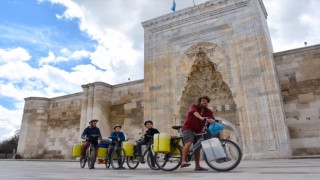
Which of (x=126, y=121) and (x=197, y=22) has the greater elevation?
(x=197, y=22)

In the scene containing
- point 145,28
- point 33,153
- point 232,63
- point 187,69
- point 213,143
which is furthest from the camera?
point 33,153

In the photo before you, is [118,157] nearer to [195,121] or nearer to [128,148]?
[128,148]

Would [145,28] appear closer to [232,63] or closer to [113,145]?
[232,63]

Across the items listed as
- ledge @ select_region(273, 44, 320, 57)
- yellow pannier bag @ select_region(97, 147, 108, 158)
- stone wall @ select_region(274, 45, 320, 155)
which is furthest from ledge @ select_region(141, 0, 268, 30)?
yellow pannier bag @ select_region(97, 147, 108, 158)

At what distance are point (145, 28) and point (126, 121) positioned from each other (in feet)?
16.9

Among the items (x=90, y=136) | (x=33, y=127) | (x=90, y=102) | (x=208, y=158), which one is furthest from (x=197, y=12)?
(x=33, y=127)

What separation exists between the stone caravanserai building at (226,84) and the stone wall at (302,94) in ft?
0.10

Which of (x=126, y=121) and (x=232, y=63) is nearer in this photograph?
(x=232, y=63)

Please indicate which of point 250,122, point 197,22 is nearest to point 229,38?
point 197,22

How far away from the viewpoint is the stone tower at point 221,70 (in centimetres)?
924

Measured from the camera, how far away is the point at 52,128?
16531 millimetres

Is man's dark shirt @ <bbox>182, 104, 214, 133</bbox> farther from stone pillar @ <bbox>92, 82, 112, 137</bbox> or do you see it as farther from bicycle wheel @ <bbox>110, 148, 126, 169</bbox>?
stone pillar @ <bbox>92, 82, 112, 137</bbox>

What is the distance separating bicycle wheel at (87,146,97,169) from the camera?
20.7 feet

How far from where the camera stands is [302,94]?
9.67m
